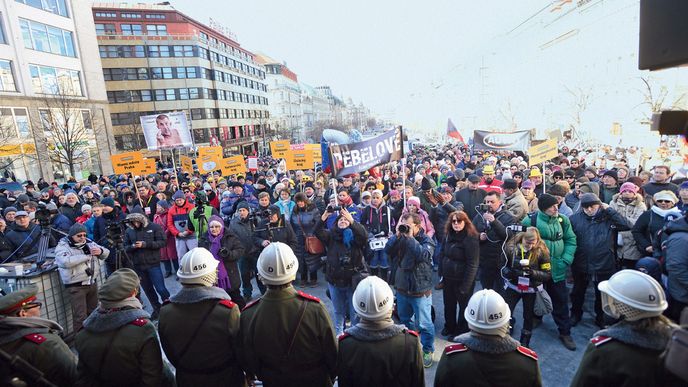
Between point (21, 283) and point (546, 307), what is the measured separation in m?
7.40

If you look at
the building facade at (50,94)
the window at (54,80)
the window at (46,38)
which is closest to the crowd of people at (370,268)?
the building facade at (50,94)

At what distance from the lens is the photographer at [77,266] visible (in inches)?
211

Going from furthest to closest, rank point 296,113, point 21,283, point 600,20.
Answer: point 296,113 → point 600,20 → point 21,283

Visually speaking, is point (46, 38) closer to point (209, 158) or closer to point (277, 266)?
point (209, 158)

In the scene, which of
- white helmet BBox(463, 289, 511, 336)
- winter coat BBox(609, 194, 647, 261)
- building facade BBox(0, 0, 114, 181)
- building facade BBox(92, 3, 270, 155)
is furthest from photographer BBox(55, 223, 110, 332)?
building facade BBox(92, 3, 270, 155)

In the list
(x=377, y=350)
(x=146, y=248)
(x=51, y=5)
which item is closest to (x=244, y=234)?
(x=146, y=248)

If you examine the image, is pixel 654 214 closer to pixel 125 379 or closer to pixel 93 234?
pixel 125 379

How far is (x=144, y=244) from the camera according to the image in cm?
622

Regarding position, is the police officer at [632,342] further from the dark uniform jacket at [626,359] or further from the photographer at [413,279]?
the photographer at [413,279]

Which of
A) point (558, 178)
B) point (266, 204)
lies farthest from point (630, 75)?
point (266, 204)

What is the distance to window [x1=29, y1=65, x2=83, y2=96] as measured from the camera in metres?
26.9

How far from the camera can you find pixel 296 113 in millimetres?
97500

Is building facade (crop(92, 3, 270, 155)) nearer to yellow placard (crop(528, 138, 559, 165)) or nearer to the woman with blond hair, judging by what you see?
yellow placard (crop(528, 138, 559, 165))

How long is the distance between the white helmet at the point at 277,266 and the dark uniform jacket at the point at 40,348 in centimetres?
162
